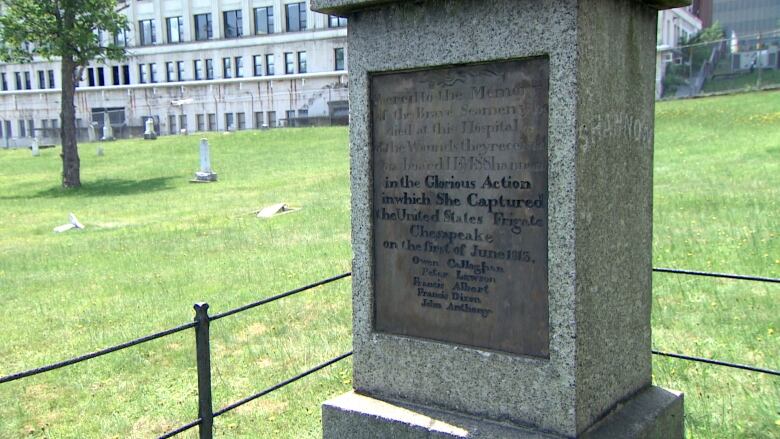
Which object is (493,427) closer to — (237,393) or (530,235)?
(530,235)

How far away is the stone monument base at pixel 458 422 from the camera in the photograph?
3.78m

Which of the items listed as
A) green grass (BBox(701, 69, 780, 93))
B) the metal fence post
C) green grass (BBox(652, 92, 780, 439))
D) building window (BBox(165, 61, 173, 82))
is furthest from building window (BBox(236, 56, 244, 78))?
the metal fence post

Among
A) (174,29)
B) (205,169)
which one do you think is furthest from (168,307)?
(174,29)

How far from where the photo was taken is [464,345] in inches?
156

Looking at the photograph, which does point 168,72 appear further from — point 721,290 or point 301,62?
point 721,290

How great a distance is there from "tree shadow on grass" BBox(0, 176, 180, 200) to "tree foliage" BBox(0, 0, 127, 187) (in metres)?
0.82

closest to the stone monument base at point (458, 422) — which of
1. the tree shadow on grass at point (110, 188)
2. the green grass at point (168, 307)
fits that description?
the green grass at point (168, 307)

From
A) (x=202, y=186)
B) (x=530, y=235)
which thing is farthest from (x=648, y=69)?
(x=202, y=186)

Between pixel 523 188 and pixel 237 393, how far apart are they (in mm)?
3934

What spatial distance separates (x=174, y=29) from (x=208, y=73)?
5834mm

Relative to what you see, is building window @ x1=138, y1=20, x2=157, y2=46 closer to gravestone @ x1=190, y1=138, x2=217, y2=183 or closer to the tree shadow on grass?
the tree shadow on grass

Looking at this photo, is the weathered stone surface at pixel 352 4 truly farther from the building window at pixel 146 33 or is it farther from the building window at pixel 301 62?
the building window at pixel 146 33

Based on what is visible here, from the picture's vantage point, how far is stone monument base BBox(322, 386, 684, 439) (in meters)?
3.78

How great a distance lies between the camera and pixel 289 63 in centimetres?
6988
